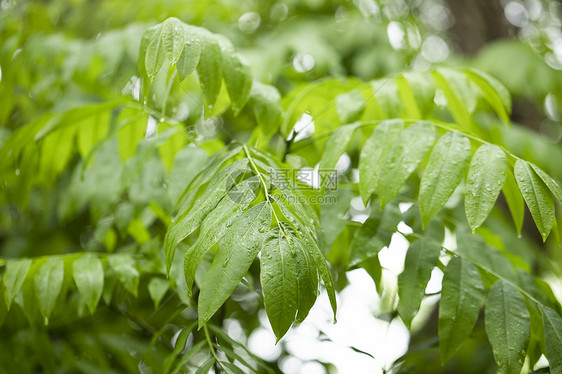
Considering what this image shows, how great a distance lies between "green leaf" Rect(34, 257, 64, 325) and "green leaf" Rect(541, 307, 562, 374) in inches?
44.4

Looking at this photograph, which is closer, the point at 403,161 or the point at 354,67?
the point at 403,161

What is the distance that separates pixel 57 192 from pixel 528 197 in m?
1.87

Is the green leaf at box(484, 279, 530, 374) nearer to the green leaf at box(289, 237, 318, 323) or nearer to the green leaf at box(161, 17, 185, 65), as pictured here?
the green leaf at box(289, 237, 318, 323)

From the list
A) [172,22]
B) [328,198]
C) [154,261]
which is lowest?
[154,261]

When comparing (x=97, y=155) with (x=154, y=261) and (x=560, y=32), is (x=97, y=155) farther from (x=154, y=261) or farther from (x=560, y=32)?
(x=560, y=32)

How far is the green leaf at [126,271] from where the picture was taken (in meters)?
1.13

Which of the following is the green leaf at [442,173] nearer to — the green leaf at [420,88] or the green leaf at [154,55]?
the green leaf at [420,88]

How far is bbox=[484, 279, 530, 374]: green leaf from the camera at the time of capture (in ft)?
2.94

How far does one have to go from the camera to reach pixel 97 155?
4.93 feet

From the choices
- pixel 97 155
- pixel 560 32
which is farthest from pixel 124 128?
pixel 560 32

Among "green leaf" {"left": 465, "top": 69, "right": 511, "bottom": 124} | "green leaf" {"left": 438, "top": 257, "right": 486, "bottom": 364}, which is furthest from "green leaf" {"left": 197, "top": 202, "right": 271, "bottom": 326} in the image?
"green leaf" {"left": 465, "top": 69, "right": 511, "bottom": 124}

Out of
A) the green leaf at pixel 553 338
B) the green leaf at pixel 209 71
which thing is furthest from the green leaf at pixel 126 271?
the green leaf at pixel 553 338

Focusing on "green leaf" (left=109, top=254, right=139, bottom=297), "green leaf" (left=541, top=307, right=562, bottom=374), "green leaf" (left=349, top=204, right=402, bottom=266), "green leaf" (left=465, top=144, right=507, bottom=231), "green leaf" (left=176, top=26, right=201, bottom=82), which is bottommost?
"green leaf" (left=109, top=254, right=139, bottom=297)

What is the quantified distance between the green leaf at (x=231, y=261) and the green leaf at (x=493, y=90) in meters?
0.86
